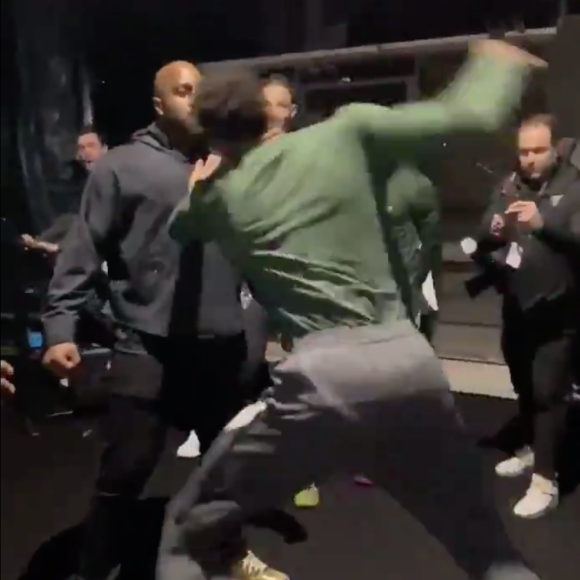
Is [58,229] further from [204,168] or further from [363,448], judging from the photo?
[363,448]

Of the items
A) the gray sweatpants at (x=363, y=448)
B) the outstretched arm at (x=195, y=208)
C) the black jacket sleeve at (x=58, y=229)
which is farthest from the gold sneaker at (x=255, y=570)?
the black jacket sleeve at (x=58, y=229)

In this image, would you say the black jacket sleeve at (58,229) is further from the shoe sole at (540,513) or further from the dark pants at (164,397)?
the shoe sole at (540,513)

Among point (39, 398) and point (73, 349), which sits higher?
Result: point (73, 349)

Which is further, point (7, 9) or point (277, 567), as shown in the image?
point (7, 9)

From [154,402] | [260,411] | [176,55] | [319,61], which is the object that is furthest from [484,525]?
[176,55]

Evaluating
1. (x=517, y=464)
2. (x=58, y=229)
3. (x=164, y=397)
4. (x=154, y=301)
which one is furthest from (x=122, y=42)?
(x=517, y=464)

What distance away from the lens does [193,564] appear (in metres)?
1.20

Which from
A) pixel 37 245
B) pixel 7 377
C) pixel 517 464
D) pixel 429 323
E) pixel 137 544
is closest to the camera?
pixel 429 323

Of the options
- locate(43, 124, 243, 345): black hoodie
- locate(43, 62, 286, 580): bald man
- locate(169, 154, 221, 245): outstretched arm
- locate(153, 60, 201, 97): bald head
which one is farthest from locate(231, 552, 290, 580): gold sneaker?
locate(153, 60, 201, 97): bald head

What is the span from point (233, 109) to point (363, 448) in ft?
1.38

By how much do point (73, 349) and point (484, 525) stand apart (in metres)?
0.61

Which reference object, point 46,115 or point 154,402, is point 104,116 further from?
point 154,402

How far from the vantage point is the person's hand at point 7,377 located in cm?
178

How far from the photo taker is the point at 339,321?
44.4 inches
